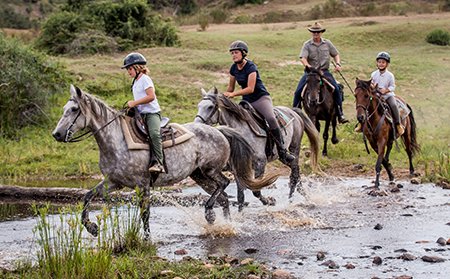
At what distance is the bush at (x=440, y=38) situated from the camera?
34.7 m

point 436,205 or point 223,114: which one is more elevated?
point 223,114

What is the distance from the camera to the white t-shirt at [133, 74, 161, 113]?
989 cm

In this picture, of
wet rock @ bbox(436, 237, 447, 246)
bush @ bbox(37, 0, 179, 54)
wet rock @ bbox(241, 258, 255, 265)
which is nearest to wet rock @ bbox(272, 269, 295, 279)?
wet rock @ bbox(241, 258, 255, 265)

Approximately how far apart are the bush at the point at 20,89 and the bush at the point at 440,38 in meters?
19.9

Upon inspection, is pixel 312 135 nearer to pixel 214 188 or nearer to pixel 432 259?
pixel 214 188

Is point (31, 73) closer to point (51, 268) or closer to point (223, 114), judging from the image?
point (223, 114)

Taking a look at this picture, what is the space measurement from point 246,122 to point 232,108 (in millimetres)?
416

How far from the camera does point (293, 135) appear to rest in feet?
44.0

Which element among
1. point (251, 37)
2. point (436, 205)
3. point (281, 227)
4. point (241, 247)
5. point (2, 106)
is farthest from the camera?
point (251, 37)

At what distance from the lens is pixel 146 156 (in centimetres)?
995

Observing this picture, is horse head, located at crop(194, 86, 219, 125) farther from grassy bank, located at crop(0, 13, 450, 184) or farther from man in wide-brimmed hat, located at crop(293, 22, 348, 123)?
grassy bank, located at crop(0, 13, 450, 184)

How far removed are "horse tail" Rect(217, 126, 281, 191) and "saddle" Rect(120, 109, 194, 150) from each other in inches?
33.3

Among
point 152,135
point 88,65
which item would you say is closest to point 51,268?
point 152,135

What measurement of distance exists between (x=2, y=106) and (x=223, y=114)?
9345 mm
